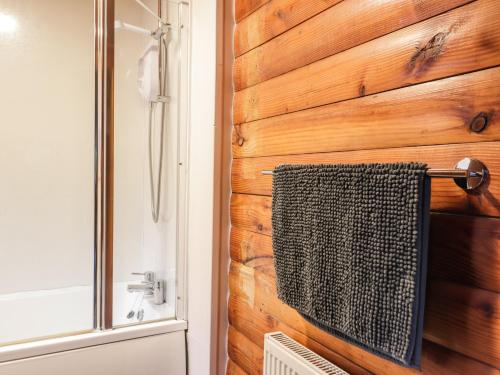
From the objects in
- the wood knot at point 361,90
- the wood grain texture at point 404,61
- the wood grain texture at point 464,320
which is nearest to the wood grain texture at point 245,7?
the wood grain texture at point 404,61

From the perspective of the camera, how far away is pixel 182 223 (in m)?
1.61

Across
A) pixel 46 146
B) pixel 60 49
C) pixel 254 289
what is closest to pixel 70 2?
pixel 60 49

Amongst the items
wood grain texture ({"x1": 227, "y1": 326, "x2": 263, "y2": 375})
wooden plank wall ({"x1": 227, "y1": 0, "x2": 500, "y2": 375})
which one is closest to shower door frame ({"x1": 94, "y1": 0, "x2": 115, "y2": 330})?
wood grain texture ({"x1": 227, "y1": 326, "x2": 263, "y2": 375})

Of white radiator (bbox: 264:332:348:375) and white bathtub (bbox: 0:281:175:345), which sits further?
white bathtub (bbox: 0:281:175:345)

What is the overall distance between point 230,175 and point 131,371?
90 cm

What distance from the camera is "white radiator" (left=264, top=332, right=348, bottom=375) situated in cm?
81

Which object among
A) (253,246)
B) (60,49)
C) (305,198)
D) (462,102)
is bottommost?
(253,246)

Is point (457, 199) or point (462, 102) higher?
point (462, 102)

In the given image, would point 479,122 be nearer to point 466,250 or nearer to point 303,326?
point 466,250

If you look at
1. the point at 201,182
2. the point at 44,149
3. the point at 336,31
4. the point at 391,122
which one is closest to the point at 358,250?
the point at 391,122

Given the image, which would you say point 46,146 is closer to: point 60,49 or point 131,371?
point 60,49

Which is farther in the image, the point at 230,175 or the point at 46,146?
the point at 46,146

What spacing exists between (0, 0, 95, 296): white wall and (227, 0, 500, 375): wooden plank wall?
1.06 metres

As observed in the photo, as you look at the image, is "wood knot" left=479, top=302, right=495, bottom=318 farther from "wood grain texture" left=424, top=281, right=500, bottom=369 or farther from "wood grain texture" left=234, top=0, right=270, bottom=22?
"wood grain texture" left=234, top=0, right=270, bottom=22
